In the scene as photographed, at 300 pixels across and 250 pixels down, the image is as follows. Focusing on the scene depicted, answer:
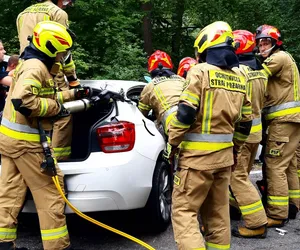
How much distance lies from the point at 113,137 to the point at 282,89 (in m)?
2.22

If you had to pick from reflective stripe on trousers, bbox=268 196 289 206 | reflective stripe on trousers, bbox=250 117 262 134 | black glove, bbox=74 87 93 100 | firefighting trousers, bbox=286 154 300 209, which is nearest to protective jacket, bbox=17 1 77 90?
black glove, bbox=74 87 93 100

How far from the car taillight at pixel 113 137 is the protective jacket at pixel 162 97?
636mm

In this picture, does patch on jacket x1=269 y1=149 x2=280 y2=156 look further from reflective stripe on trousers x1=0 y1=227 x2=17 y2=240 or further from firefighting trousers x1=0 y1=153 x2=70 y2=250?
reflective stripe on trousers x1=0 y1=227 x2=17 y2=240

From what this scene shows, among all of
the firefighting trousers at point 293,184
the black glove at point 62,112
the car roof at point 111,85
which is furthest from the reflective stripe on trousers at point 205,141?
the firefighting trousers at point 293,184

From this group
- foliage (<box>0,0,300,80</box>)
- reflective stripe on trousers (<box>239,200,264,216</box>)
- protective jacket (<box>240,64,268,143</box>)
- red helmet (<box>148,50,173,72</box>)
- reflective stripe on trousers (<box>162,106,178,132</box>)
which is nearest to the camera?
reflective stripe on trousers (<box>162,106,178,132</box>)

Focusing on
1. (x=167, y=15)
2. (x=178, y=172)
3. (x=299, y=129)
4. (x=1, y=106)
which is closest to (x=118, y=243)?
(x=178, y=172)

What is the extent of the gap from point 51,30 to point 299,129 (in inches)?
119

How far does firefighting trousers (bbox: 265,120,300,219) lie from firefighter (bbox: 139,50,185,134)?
1255 mm

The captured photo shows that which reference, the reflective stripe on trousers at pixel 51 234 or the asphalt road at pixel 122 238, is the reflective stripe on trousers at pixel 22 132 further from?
the asphalt road at pixel 122 238

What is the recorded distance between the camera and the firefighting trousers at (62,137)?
443 centimetres

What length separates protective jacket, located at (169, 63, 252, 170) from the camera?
11.3ft

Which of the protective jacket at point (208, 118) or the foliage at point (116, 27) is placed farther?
the foliage at point (116, 27)

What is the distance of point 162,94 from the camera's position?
465 cm

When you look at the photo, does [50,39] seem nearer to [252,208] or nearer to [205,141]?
[205,141]
